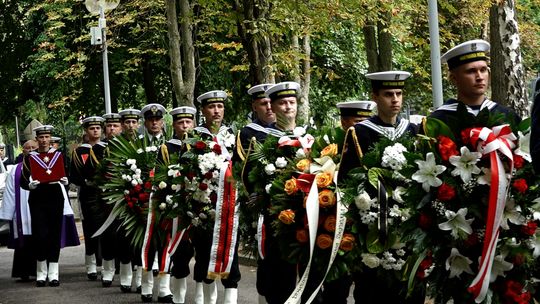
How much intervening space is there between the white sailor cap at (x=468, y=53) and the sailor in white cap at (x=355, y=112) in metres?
2.09

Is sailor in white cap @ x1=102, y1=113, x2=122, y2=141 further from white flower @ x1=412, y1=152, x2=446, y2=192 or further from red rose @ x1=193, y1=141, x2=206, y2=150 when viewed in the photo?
white flower @ x1=412, y1=152, x2=446, y2=192

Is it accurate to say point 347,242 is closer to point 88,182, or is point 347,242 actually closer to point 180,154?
point 180,154

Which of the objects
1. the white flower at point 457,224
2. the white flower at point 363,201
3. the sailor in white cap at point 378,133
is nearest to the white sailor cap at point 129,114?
the sailor in white cap at point 378,133

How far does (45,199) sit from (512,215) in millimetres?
9614

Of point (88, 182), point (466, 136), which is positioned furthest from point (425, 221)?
point (88, 182)

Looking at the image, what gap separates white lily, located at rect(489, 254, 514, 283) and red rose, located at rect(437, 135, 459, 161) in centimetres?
63

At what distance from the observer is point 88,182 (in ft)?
47.8

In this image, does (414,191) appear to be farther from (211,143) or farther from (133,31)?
(133,31)

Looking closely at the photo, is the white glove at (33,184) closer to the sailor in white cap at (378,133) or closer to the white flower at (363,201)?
the sailor in white cap at (378,133)

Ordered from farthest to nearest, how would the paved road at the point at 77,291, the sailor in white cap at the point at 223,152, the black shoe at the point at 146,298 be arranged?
the paved road at the point at 77,291 < the black shoe at the point at 146,298 < the sailor in white cap at the point at 223,152

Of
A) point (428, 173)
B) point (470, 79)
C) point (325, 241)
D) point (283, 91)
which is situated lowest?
point (325, 241)

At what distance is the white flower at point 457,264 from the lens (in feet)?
20.4

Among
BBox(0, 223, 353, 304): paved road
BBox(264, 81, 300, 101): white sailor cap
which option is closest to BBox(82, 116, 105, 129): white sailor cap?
BBox(0, 223, 353, 304): paved road

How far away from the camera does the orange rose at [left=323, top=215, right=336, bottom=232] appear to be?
777 cm
